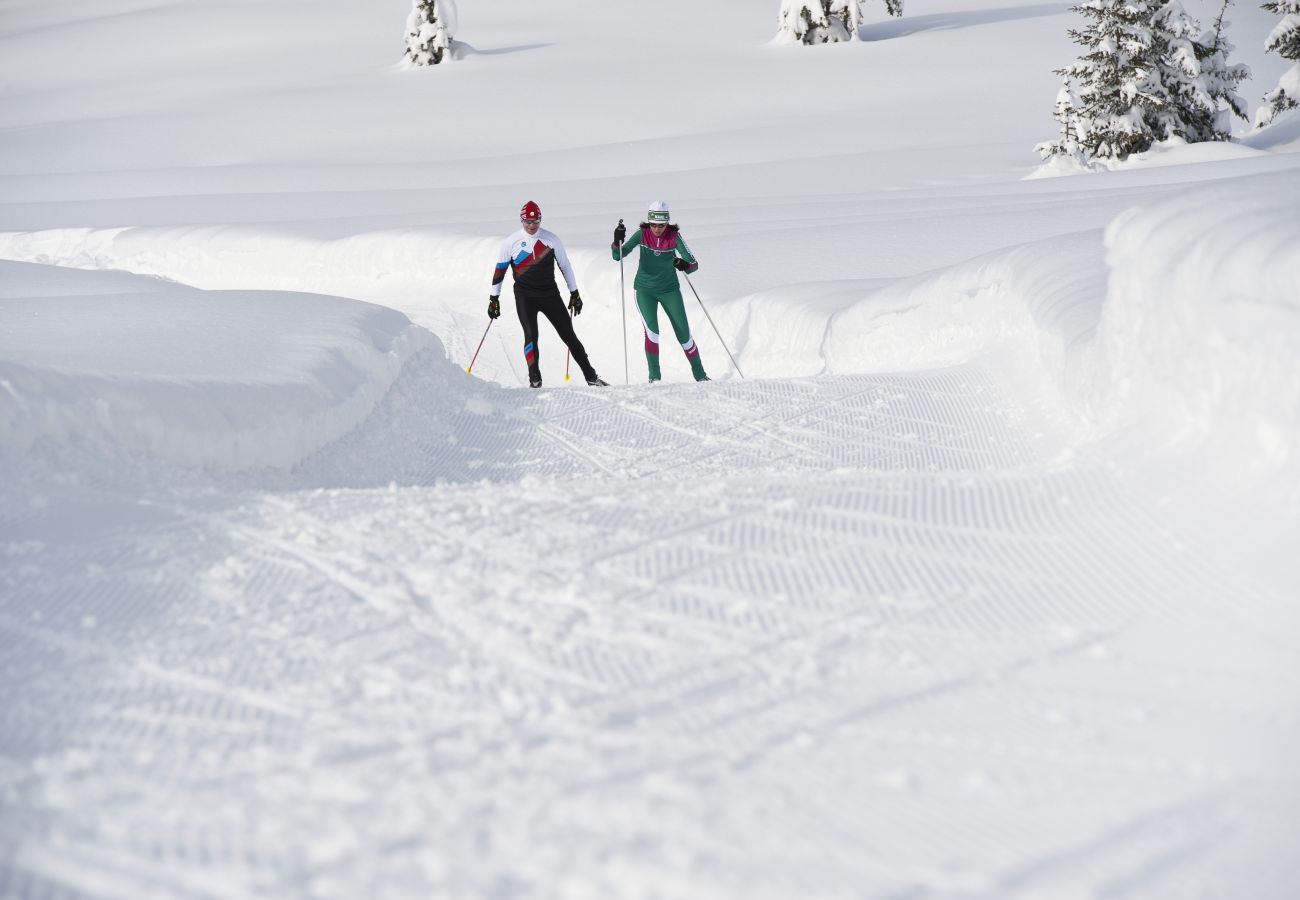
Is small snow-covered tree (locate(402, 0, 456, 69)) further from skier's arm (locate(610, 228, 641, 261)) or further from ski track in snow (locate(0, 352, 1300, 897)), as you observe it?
ski track in snow (locate(0, 352, 1300, 897))

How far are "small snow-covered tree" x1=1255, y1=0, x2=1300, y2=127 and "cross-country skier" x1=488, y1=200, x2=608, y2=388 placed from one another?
1906 cm

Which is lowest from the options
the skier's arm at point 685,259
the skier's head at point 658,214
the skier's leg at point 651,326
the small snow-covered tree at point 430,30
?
the skier's leg at point 651,326

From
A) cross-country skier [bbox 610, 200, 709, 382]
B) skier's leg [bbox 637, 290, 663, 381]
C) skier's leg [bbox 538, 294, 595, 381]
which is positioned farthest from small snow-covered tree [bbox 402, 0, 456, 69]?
skier's leg [bbox 538, 294, 595, 381]

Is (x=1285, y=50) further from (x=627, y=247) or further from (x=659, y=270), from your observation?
(x=627, y=247)

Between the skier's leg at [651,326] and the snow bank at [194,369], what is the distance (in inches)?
80.8

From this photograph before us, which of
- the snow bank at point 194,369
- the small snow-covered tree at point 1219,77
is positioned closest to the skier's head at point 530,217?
the snow bank at point 194,369

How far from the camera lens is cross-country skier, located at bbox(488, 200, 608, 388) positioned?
30.8ft

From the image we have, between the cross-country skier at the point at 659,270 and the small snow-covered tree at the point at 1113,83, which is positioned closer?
the cross-country skier at the point at 659,270

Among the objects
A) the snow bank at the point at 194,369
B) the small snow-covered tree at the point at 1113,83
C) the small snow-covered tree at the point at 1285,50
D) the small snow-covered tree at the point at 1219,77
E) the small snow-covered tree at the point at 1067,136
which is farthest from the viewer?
the small snow-covered tree at the point at 1219,77

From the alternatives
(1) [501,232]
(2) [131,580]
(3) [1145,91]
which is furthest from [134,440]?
(3) [1145,91]

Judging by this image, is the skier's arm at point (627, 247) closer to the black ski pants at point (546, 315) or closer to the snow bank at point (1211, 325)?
the black ski pants at point (546, 315)

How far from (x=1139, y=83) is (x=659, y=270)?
17.2 m

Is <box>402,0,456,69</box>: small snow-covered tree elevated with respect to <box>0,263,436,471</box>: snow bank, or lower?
elevated

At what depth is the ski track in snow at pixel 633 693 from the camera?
88.2 inches
